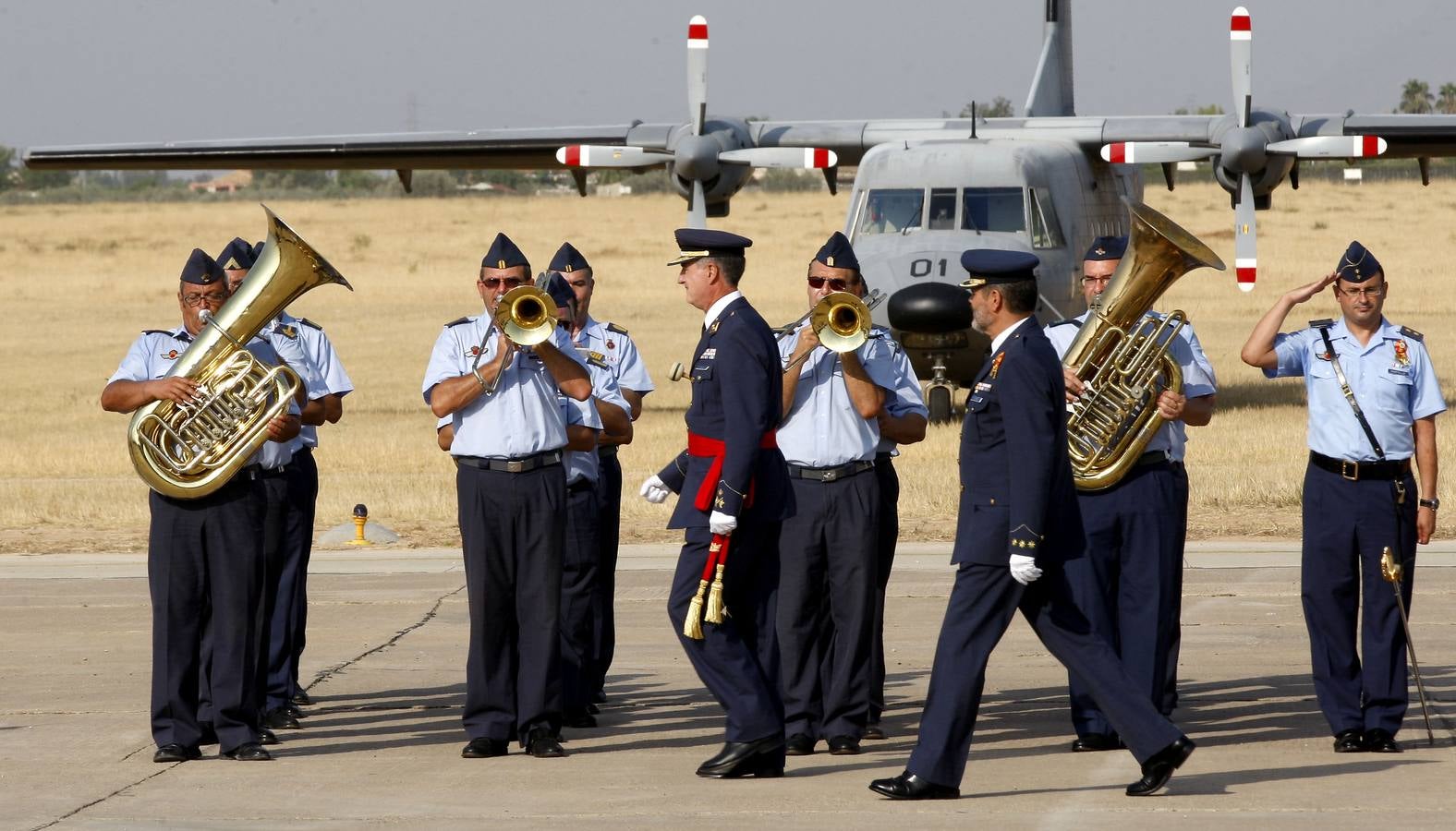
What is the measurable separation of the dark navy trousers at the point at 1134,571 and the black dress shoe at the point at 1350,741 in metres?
0.67

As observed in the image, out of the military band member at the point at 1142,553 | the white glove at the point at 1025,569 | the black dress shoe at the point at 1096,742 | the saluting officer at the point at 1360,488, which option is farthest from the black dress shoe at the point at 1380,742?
the white glove at the point at 1025,569

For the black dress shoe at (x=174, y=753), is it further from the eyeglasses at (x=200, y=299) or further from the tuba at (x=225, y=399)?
the eyeglasses at (x=200, y=299)

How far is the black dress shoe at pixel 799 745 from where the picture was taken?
733 cm

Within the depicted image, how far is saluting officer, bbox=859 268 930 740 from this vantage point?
7.62 m

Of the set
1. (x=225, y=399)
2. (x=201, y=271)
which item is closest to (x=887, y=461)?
(x=225, y=399)

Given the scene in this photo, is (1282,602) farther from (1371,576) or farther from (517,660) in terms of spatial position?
(517,660)

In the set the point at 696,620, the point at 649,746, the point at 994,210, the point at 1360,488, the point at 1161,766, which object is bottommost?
the point at 649,746

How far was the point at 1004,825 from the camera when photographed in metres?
5.93

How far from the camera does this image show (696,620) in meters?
6.57

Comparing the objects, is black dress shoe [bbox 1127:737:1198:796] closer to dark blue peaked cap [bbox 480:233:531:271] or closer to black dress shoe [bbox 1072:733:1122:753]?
black dress shoe [bbox 1072:733:1122:753]

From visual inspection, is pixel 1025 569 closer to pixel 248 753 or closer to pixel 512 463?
pixel 512 463

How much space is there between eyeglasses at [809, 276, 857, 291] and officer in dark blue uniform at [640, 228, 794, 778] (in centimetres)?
59

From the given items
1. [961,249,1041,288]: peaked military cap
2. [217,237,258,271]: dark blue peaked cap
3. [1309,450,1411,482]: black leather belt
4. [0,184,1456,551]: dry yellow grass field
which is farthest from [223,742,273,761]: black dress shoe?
[0,184,1456,551]: dry yellow grass field

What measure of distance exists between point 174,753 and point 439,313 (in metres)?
34.9
